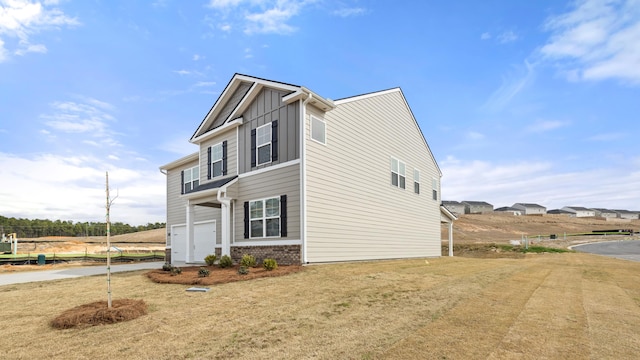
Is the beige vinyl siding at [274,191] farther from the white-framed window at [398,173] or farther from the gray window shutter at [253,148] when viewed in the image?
the white-framed window at [398,173]

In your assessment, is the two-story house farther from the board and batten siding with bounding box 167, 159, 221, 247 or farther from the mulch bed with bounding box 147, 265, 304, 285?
the mulch bed with bounding box 147, 265, 304, 285

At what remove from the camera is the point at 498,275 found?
1139 centimetres

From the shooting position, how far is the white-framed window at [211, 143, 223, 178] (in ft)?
59.1

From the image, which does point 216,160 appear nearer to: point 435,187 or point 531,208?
point 435,187

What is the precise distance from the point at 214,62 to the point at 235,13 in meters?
3.08

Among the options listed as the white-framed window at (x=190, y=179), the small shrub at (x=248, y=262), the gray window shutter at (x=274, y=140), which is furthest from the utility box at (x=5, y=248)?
the gray window shutter at (x=274, y=140)

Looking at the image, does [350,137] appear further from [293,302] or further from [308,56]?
[293,302]

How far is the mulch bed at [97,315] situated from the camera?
613cm

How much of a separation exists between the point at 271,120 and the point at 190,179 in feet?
28.8

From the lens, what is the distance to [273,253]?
13.9 meters

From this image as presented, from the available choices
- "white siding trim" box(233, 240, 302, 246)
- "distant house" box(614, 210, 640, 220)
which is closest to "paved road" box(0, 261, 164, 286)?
"white siding trim" box(233, 240, 302, 246)

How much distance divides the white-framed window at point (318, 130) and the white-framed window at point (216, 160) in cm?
611

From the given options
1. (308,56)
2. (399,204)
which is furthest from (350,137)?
(399,204)

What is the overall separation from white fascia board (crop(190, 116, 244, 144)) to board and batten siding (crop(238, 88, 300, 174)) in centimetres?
23
